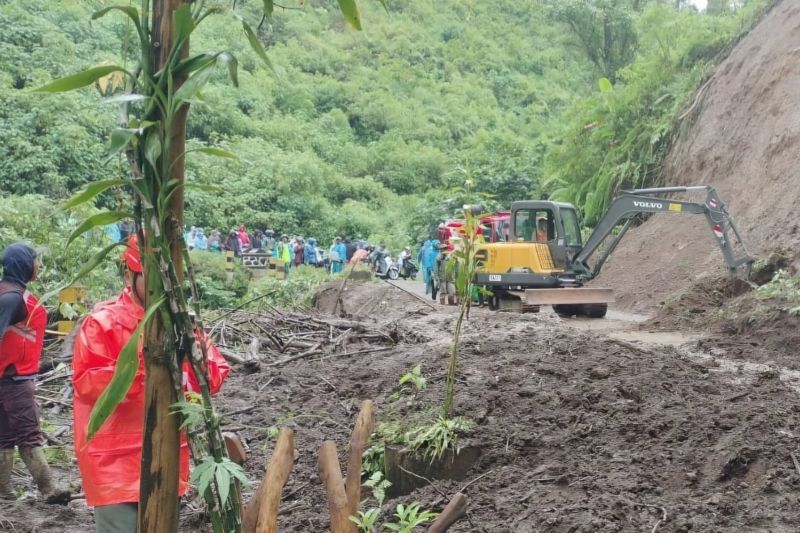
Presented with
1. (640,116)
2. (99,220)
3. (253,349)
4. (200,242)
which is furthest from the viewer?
(200,242)

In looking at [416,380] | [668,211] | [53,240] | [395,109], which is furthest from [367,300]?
[395,109]

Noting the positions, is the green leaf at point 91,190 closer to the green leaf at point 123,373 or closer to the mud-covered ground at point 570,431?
the green leaf at point 123,373

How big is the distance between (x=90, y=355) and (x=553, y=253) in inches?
560

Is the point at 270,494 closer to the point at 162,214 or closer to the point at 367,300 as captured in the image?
the point at 162,214

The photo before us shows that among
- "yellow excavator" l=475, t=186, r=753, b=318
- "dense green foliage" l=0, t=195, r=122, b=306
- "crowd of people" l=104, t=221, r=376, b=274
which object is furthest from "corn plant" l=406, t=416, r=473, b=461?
"crowd of people" l=104, t=221, r=376, b=274

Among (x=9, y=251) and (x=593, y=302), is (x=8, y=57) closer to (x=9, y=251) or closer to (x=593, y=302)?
(x=593, y=302)

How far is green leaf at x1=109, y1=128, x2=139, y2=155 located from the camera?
A: 2.09 metres

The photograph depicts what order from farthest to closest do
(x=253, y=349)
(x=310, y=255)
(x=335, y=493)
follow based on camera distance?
(x=310, y=255) → (x=253, y=349) → (x=335, y=493)

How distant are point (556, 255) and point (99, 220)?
49.5 ft

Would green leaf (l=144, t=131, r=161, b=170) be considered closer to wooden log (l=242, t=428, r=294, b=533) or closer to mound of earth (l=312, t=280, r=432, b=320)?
wooden log (l=242, t=428, r=294, b=533)

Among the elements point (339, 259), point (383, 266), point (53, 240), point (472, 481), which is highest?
point (53, 240)

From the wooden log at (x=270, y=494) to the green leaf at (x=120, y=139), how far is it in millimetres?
1015

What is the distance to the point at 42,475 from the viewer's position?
5.80 meters

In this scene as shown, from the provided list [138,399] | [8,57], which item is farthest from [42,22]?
[138,399]
